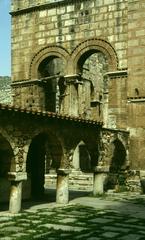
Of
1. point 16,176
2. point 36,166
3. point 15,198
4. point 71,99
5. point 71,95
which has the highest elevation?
point 71,95

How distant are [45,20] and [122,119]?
20.6 feet

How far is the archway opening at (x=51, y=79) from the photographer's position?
21.3m

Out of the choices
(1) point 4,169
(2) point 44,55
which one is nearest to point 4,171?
(1) point 4,169

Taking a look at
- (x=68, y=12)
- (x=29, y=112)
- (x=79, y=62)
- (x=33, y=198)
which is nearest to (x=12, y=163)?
(x=29, y=112)

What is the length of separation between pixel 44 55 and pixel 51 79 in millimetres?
2093

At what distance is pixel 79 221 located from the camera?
36.2 feet

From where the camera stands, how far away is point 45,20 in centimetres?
2125

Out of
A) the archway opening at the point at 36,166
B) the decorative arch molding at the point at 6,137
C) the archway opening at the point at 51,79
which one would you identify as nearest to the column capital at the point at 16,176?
the decorative arch molding at the point at 6,137

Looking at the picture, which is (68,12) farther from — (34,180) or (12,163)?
(12,163)

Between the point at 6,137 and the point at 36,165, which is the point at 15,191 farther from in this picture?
the point at 36,165

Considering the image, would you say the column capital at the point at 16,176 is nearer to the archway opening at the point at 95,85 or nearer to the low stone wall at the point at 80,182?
the low stone wall at the point at 80,182

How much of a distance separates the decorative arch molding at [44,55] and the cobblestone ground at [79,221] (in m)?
7.76

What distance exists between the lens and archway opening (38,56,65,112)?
69.9ft

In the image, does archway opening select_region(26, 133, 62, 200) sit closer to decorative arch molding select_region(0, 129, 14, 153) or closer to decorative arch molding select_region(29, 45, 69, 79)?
decorative arch molding select_region(0, 129, 14, 153)
